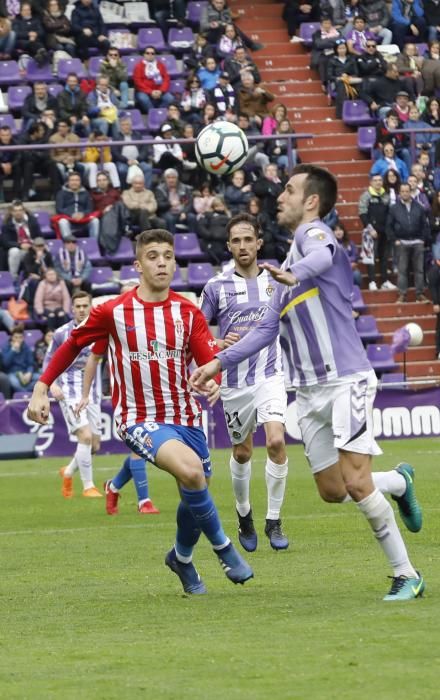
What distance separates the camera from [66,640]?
7.73m

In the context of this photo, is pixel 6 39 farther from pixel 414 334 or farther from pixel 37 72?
pixel 414 334

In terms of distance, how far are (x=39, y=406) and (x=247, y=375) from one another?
3.80m

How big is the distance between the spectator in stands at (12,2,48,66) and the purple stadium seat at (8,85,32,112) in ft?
2.75

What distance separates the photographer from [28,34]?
29797 millimetres

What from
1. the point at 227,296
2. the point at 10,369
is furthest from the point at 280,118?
the point at 227,296

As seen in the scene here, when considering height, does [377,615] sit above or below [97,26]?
below

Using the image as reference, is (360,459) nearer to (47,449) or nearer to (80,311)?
(80,311)

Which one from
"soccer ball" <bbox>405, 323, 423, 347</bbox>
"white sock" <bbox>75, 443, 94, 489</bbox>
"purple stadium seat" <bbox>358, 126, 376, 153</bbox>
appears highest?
"purple stadium seat" <bbox>358, 126, 376, 153</bbox>

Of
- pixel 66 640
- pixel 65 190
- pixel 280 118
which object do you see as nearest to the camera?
pixel 66 640

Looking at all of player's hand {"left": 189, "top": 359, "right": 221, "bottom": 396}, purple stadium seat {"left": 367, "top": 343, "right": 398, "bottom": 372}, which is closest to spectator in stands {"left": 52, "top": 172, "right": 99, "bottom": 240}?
purple stadium seat {"left": 367, "top": 343, "right": 398, "bottom": 372}

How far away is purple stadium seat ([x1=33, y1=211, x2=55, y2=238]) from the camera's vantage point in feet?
90.1

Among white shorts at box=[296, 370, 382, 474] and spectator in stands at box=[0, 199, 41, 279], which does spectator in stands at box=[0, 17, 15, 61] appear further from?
white shorts at box=[296, 370, 382, 474]

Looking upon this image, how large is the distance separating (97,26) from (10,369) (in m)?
9.23

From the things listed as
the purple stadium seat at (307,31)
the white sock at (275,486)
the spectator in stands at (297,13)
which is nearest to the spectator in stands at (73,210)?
the purple stadium seat at (307,31)
